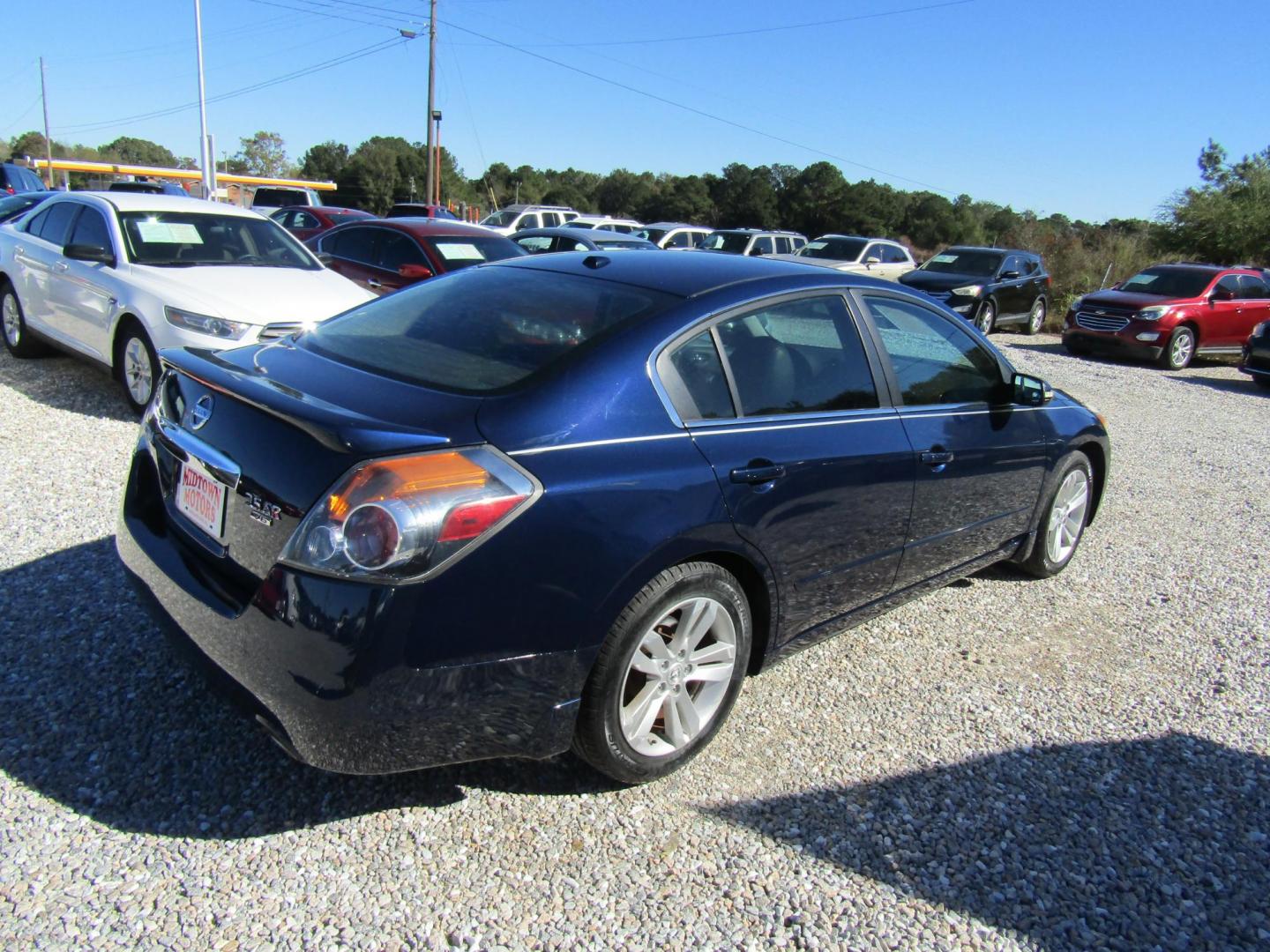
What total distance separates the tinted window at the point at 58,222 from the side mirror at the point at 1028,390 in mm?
7119

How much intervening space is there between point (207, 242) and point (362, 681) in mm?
6241

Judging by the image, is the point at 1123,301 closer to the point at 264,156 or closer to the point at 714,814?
the point at 714,814

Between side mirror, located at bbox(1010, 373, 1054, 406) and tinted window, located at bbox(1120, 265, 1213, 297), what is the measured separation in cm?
1353

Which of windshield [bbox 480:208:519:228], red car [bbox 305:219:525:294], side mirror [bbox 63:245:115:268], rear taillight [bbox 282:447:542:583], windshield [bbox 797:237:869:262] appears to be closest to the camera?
rear taillight [bbox 282:447:542:583]

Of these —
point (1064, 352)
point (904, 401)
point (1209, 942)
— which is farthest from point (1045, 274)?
point (1209, 942)

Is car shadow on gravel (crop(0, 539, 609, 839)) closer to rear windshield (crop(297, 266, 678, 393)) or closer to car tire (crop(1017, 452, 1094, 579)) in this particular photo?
rear windshield (crop(297, 266, 678, 393))

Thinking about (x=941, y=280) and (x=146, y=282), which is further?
(x=941, y=280)

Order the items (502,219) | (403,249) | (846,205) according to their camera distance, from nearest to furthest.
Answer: (403,249) < (502,219) < (846,205)

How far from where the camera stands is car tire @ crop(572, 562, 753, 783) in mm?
2637

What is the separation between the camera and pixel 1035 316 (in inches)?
743

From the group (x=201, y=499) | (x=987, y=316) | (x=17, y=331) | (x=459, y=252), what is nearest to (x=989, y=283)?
(x=987, y=316)

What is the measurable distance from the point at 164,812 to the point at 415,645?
38.5 inches

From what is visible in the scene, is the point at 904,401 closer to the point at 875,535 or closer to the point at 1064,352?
the point at 875,535

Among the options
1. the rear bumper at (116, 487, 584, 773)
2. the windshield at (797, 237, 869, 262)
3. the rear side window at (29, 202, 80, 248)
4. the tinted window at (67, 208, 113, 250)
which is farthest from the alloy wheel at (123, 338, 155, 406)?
the windshield at (797, 237, 869, 262)
